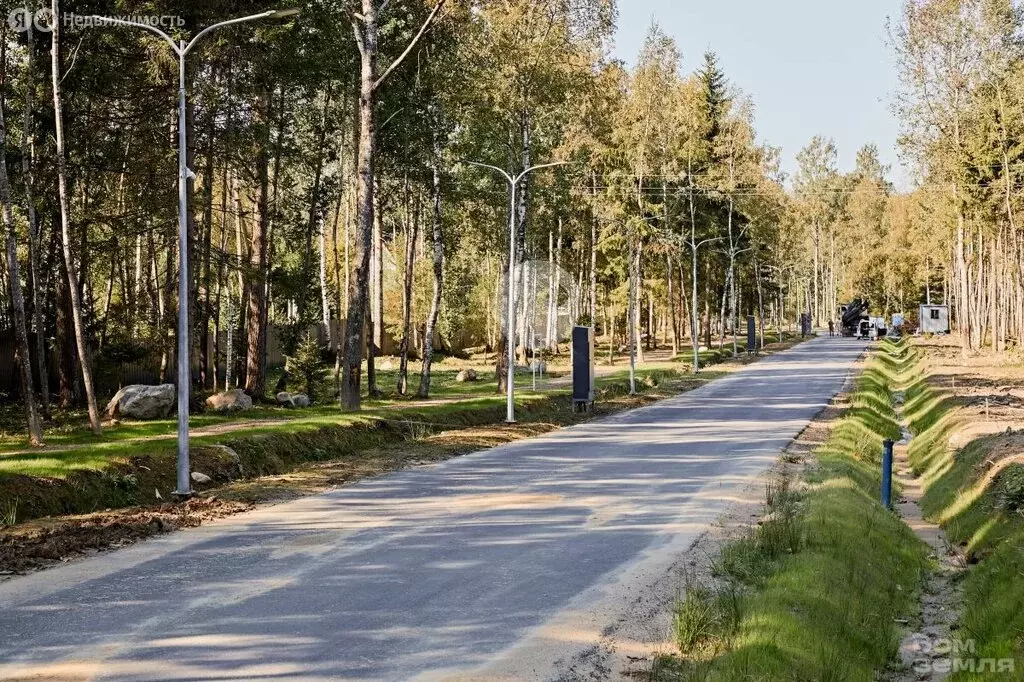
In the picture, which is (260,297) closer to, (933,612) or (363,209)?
(363,209)

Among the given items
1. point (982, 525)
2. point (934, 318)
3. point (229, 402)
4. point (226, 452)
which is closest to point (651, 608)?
point (982, 525)

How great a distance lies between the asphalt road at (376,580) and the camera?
8.54 meters

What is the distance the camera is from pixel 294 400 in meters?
30.5

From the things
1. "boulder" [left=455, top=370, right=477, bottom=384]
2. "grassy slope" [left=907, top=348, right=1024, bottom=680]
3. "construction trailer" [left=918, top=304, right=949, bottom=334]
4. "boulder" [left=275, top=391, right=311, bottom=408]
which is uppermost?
"construction trailer" [left=918, top=304, right=949, bottom=334]

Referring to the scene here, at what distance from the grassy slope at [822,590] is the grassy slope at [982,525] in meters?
0.77

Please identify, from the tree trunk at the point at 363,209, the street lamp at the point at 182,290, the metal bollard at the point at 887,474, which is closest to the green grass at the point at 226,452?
the street lamp at the point at 182,290

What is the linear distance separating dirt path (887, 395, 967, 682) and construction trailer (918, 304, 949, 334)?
78693mm

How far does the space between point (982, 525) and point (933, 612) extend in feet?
11.9

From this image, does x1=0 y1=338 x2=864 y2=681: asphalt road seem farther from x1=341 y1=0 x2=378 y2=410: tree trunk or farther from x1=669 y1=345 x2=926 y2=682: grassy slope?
x1=341 y1=0 x2=378 y2=410: tree trunk

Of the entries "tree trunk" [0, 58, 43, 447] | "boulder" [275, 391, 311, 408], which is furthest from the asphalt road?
"boulder" [275, 391, 311, 408]

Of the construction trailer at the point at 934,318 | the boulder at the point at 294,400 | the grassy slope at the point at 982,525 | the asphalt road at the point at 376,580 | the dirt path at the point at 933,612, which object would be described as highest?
the construction trailer at the point at 934,318

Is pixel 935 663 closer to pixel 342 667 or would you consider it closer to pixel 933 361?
pixel 342 667

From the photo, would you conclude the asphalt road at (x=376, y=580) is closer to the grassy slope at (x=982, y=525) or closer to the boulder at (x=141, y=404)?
the grassy slope at (x=982, y=525)

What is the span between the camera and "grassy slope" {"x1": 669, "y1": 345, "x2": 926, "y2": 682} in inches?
362
